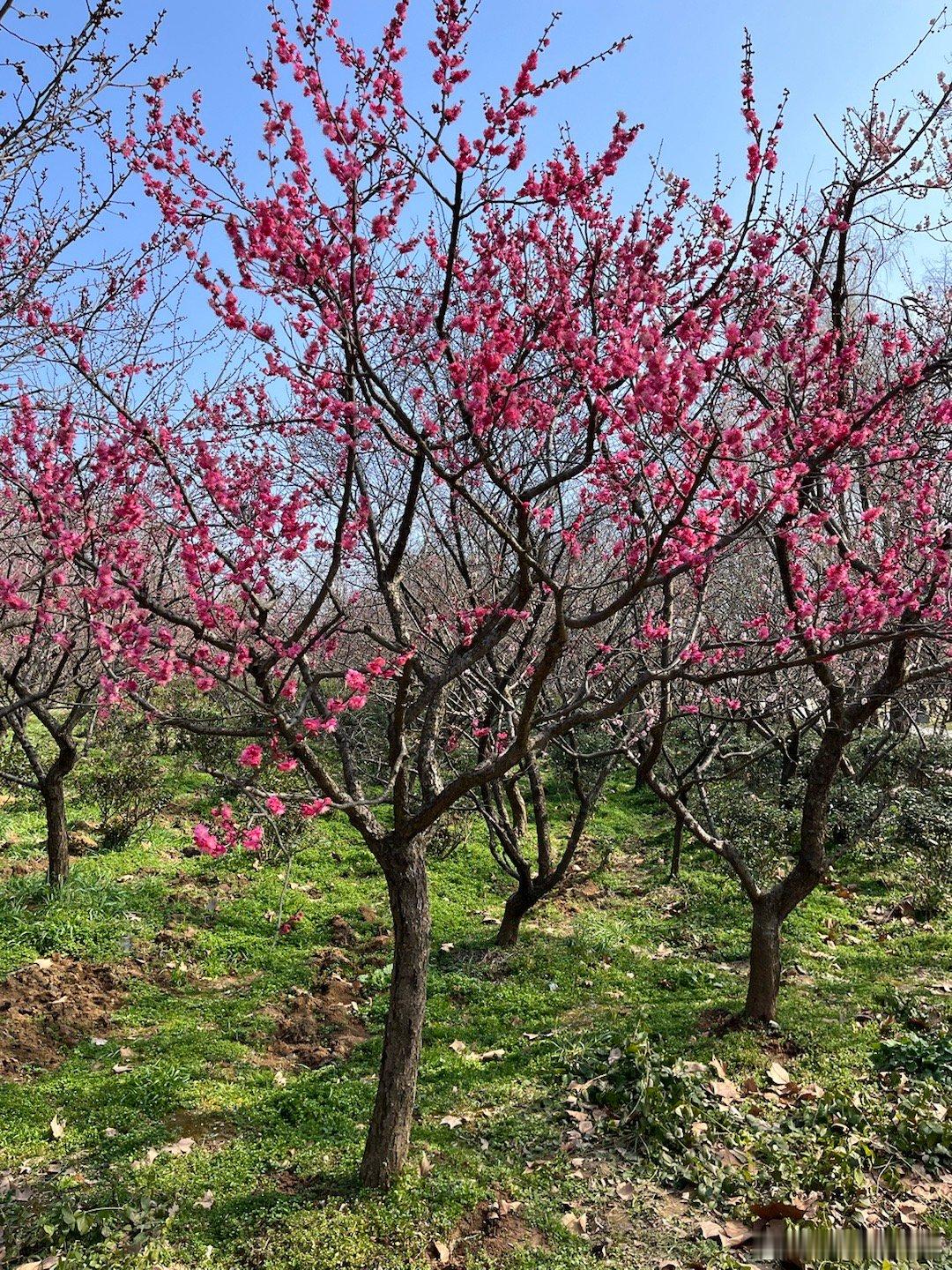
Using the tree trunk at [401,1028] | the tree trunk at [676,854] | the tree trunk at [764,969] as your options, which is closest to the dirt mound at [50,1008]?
the tree trunk at [401,1028]

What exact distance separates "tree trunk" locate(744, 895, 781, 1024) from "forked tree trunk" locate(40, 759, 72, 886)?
6036 mm

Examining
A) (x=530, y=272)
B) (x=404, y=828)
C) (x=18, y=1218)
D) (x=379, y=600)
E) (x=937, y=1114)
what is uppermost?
(x=530, y=272)

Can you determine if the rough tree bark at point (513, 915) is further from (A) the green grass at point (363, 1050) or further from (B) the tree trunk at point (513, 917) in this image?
(A) the green grass at point (363, 1050)

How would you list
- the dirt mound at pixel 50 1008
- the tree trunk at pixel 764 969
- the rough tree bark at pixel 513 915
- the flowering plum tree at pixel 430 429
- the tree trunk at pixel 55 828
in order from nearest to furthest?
the flowering plum tree at pixel 430 429 → the dirt mound at pixel 50 1008 → the tree trunk at pixel 764 969 → the rough tree bark at pixel 513 915 → the tree trunk at pixel 55 828

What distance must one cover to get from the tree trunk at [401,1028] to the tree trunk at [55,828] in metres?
4.59

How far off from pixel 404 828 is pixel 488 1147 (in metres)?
1.87

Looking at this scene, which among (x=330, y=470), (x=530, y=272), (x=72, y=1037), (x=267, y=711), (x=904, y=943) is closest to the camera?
(x=267, y=711)

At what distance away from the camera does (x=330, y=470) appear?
6.42 metres

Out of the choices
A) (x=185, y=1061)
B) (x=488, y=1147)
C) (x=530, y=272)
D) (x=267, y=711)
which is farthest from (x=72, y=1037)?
(x=530, y=272)

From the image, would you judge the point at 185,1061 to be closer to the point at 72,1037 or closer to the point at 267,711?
the point at 72,1037

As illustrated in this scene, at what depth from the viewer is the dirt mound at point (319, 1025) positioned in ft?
17.8

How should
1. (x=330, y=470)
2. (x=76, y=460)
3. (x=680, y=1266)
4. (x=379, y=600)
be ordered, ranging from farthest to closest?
(x=379, y=600) < (x=330, y=470) < (x=76, y=460) < (x=680, y=1266)

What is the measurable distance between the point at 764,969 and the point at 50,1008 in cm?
509

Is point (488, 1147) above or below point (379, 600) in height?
below
